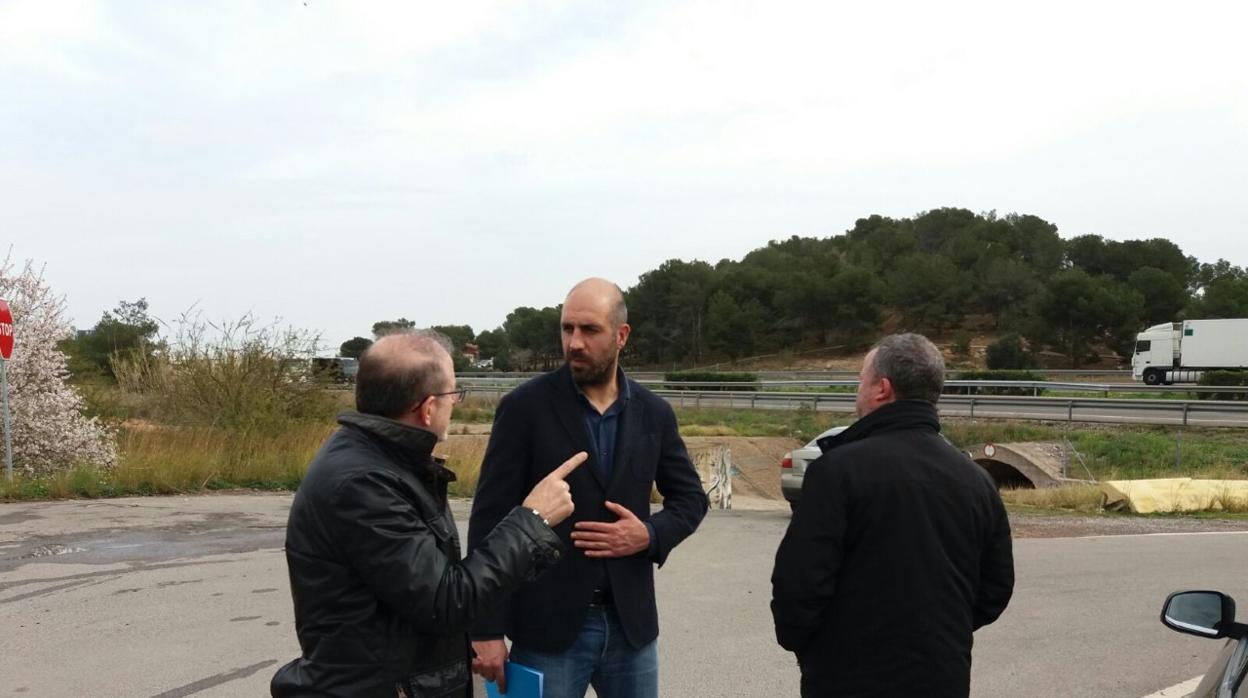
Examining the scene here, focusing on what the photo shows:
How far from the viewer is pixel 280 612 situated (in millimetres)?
6863

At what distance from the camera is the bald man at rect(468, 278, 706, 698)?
304 cm

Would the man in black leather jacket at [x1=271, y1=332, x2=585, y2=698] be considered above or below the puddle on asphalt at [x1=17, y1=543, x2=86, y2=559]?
above

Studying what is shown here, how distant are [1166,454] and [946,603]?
22.4 metres

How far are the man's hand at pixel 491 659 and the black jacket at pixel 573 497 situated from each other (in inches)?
1.2

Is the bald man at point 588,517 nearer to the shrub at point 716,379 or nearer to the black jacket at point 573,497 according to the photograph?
the black jacket at point 573,497

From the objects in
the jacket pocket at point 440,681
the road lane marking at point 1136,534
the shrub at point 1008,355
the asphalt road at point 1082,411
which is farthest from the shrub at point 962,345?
the jacket pocket at point 440,681

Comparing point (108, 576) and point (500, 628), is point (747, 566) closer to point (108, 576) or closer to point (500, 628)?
point (108, 576)

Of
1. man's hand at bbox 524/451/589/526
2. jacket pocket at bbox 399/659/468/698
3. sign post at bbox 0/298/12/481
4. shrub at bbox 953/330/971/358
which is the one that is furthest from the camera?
shrub at bbox 953/330/971/358

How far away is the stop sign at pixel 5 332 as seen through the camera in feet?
39.9

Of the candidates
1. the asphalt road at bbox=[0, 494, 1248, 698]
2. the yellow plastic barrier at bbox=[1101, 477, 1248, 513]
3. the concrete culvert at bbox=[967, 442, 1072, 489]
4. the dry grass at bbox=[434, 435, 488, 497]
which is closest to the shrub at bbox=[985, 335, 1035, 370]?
the concrete culvert at bbox=[967, 442, 1072, 489]

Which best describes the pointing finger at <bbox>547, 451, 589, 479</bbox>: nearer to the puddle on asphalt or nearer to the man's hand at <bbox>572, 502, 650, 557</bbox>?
the man's hand at <bbox>572, 502, 650, 557</bbox>

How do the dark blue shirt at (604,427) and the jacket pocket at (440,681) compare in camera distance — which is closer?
the jacket pocket at (440,681)

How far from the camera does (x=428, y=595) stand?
7.45 ft

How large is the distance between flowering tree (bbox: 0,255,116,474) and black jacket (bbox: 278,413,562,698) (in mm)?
13524
